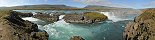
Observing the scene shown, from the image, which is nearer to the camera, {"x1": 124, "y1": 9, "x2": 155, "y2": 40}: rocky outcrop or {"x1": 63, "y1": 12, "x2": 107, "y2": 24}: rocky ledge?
{"x1": 124, "y1": 9, "x2": 155, "y2": 40}: rocky outcrop

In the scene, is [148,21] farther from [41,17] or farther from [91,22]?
[41,17]

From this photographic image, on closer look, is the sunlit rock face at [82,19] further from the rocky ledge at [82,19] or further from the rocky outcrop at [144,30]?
the rocky outcrop at [144,30]

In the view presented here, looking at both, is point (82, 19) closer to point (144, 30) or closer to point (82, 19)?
point (82, 19)

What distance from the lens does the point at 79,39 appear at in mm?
35812

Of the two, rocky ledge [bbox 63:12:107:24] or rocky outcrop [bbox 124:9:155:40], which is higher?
rocky outcrop [bbox 124:9:155:40]

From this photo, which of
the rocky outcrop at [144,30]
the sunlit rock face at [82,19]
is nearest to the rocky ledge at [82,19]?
the sunlit rock face at [82,19]

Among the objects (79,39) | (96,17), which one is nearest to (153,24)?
(79,39)

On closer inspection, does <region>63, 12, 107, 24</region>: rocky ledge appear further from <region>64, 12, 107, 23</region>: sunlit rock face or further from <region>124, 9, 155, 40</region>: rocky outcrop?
<region>124, 9, 155, 40</region>: rocky outcrop

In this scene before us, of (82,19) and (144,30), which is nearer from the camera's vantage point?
(144,30)

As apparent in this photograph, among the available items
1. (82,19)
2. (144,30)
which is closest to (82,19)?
(82,19)

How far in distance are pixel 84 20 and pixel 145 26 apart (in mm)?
35129

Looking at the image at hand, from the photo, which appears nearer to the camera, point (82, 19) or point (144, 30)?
point (144, 30)

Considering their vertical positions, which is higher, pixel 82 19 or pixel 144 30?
pixel 144 30

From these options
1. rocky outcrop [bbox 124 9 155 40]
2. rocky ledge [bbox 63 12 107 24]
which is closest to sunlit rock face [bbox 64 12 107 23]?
rocky ledge [bbox 63 12 107 24]
